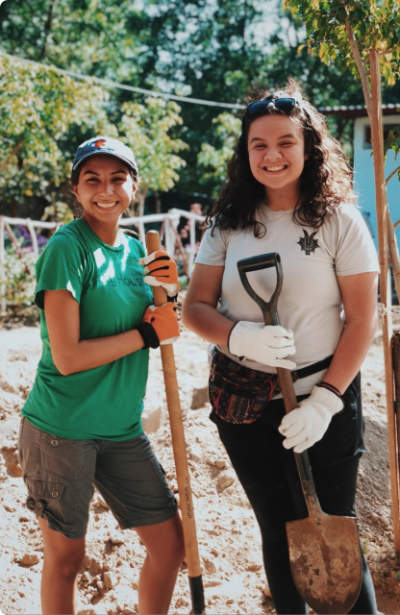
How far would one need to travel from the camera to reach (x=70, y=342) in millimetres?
1638

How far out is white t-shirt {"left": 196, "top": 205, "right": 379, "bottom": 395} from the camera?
1674 mm

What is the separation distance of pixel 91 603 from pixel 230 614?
2.05 ft

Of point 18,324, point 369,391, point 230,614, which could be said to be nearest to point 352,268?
point 230,614

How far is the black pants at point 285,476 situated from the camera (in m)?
1.75

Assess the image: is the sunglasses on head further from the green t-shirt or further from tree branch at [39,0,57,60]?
tree branch at [39,0,57,60]

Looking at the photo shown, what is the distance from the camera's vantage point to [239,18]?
1099 centimetres

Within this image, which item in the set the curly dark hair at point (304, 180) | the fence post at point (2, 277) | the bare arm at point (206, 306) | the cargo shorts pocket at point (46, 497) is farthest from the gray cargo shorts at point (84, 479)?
the fence post at point (2, 277)

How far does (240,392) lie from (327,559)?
0.58 metres

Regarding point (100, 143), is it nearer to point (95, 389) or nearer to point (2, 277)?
point (95, 389)

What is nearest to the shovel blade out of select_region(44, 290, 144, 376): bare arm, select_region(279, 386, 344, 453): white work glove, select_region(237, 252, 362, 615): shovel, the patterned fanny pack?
select_region(237, 252, 362, 615): shovel

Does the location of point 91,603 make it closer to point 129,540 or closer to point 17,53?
point 129,540

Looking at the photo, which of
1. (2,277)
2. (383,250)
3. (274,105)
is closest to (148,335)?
(274,105)

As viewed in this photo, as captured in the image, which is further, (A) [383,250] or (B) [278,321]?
(A) [383,250]

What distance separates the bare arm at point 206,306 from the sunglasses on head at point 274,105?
1.69ft
